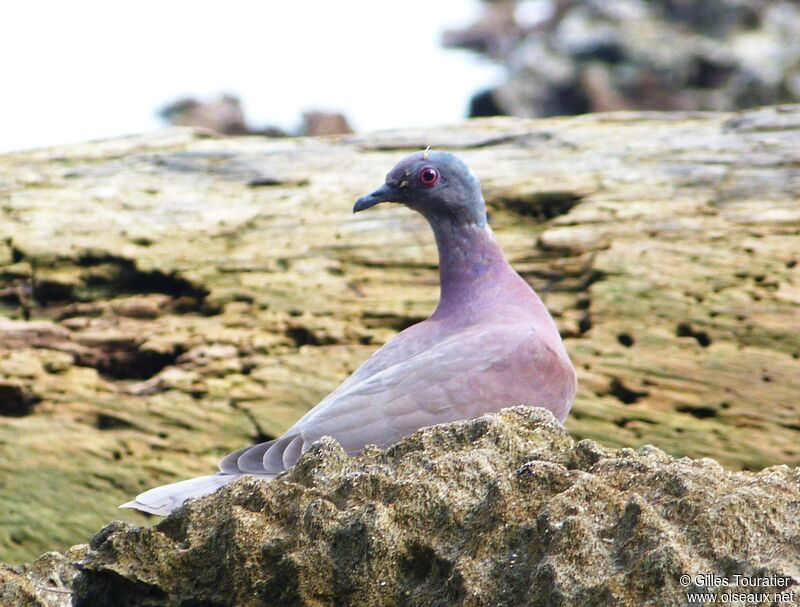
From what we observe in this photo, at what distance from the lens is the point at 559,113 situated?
654 inches

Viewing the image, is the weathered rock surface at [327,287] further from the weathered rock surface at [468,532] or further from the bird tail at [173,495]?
the weathered rock surface at [468,532]

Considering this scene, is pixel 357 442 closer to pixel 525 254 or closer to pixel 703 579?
pixel 703 579

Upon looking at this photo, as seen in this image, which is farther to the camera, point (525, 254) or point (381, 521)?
point (525, 254)

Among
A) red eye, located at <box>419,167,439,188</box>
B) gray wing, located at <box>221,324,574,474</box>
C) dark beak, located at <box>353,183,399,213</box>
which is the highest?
red eye, located at <box>419,167,439,188</box>

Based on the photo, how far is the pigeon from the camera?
176 inches

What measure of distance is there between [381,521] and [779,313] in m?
4.02

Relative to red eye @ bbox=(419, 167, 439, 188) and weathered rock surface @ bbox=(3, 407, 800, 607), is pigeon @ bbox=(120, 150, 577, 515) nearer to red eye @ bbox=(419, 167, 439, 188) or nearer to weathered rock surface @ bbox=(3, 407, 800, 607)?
red eye @ bbox=(419, 167, 439, 188)

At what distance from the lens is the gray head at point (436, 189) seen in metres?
5.55

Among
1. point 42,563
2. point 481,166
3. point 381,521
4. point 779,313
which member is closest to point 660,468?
point 381,521

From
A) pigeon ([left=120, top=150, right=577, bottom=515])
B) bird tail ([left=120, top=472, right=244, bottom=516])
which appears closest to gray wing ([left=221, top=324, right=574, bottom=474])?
Result: pigeon ([left=120, top=150, right=577, bottom=515])

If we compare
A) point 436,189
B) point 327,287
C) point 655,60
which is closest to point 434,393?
point 436,189

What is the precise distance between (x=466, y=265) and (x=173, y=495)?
1.82 m

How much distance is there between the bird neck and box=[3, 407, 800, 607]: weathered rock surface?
72.7 inches

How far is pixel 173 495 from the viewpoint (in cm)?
426
